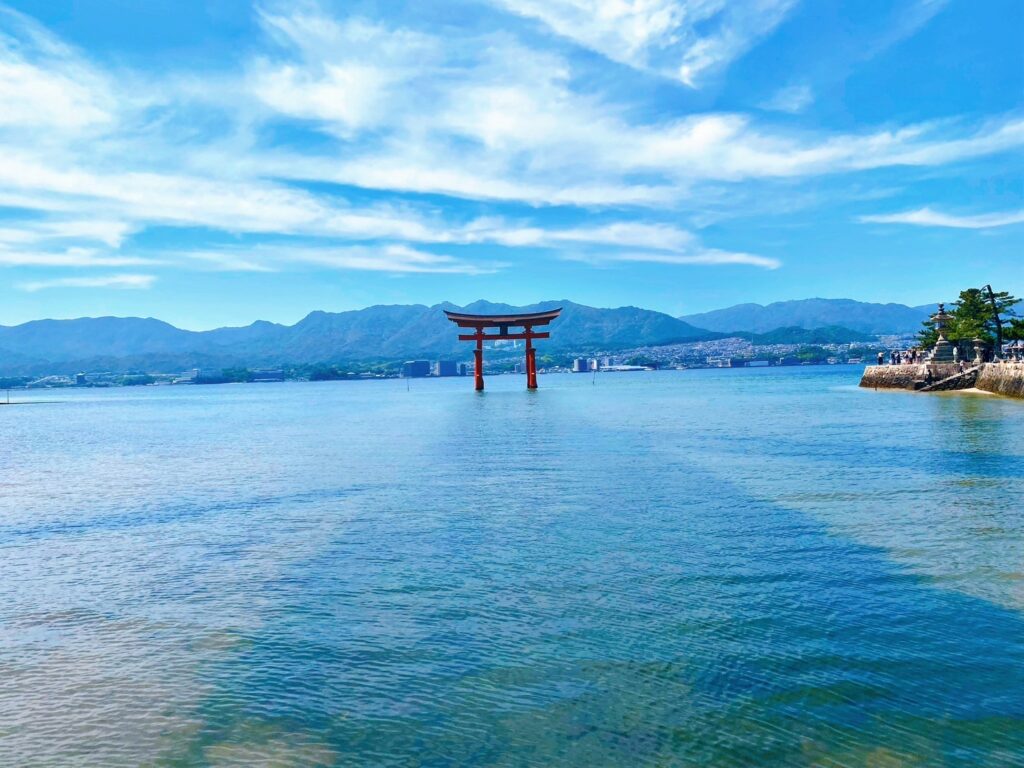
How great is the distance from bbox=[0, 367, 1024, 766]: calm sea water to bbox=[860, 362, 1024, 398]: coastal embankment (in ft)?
92.0

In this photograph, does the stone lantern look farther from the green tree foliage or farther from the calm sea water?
the calm sea water

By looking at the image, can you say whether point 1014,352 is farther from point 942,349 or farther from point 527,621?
point 527,621

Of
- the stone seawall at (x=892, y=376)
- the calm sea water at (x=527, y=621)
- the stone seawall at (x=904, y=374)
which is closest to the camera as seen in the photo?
the calm sea water at (x=527, y=621)

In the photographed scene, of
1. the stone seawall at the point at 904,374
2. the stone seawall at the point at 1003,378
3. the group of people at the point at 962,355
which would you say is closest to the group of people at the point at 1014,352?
the group of people at the point at 962,355

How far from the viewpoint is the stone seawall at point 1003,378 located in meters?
41.2

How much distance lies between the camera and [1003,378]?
4391cm

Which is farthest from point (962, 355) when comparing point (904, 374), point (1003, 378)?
point (1003, 378)

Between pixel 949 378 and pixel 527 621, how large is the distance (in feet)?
172

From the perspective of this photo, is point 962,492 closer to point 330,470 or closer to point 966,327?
point 330,470

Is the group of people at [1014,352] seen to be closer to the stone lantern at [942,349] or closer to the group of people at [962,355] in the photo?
the group of people at [962,355]

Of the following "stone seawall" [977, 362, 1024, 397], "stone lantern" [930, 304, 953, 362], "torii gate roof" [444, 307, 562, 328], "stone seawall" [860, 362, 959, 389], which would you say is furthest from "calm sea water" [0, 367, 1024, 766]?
"torii gate roof" [444, 307, 562, 328]

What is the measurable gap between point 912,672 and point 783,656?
1.07 metres

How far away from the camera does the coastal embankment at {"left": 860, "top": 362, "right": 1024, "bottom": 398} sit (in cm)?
4238

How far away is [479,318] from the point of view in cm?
6725
